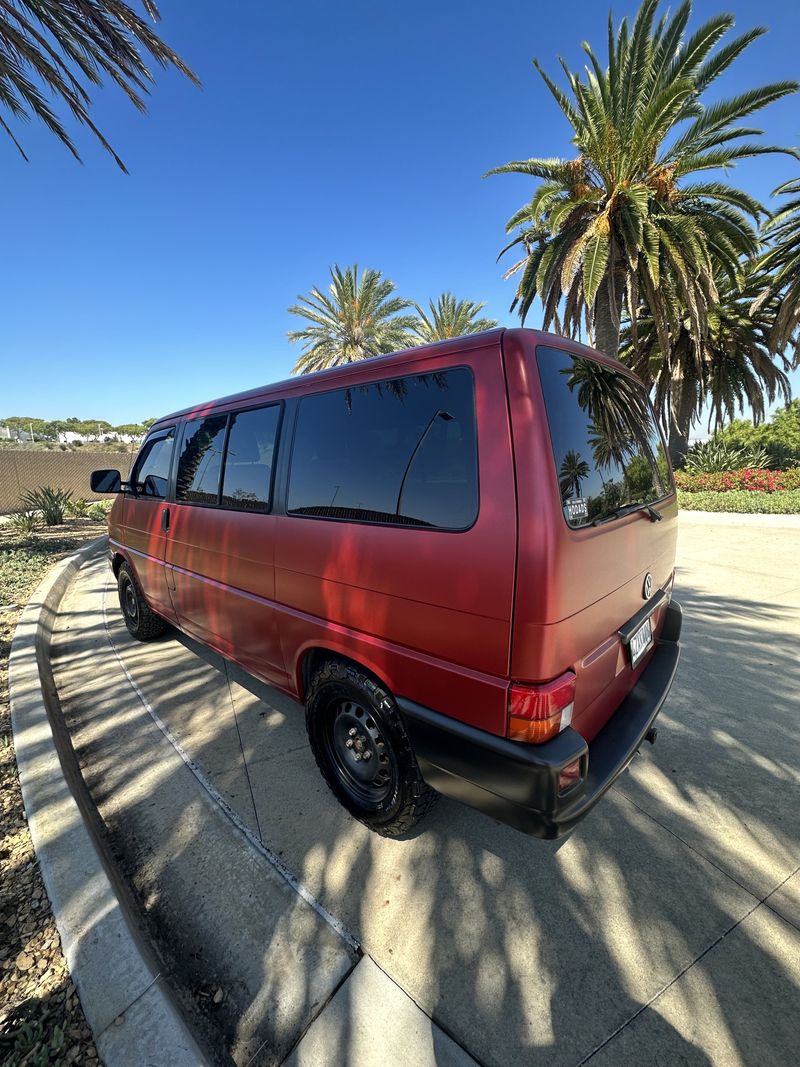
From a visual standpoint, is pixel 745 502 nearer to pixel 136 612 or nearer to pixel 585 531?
pixel 585 531

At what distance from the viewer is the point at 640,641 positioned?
2172 mm

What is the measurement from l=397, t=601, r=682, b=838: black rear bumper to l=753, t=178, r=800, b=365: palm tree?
15172 mm

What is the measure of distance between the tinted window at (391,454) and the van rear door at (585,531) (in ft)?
0.76

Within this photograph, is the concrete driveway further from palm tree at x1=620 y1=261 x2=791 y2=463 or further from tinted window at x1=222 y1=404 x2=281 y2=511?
palm tree at x1=620 y1=261 x2=791 y2=463

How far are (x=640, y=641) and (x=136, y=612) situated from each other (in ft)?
14.3

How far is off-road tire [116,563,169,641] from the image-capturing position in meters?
4.24

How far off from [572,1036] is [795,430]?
30568mm

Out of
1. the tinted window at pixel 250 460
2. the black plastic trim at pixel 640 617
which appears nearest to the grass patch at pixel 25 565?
the tinted window at pixel 250 460

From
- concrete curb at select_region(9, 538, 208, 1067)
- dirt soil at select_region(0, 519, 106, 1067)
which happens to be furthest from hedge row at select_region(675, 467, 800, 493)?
dirt soil at select_region(0, 519, 106, 1067)

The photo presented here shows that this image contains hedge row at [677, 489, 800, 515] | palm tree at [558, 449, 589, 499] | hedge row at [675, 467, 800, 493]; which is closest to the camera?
palm tree at [558, 449, 589, 499]

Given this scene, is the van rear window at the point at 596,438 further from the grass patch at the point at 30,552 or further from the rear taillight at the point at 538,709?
the grass patch at the point at 30,552

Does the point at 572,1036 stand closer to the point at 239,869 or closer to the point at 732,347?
the point at 239,869

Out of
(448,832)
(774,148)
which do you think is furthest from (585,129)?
(448,832)

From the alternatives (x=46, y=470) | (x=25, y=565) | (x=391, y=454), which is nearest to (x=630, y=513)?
(x=391, y=454)
